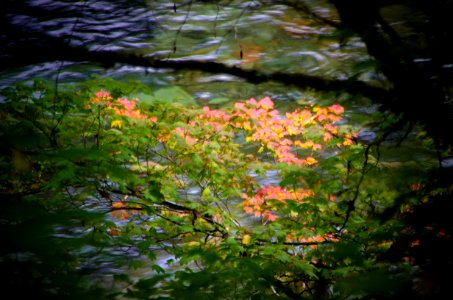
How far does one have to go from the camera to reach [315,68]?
11.1 meters

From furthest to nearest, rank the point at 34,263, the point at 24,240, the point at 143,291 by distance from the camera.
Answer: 1. the point at 143,291
2. the point at 34,263
3. the point at 24,240

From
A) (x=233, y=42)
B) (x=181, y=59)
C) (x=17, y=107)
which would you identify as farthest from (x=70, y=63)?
(x=17, y=107)

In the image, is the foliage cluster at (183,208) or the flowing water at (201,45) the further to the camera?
the flowing water at (201,45)

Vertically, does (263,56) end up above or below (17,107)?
below

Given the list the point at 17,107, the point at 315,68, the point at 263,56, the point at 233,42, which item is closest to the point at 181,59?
the point at 233,42

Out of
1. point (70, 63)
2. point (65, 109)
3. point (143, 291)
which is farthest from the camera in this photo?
point (70, 63)

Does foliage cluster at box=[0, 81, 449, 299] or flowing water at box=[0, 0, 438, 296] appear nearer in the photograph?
foliage cluster at box=[0, 81, 449, 299]

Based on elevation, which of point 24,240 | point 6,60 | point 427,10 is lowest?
point 6,60

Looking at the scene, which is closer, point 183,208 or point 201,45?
point 183,208

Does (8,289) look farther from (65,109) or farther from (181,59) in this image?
(181,59)

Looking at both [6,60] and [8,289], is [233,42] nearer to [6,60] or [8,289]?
[6,60]

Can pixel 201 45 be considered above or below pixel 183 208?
above

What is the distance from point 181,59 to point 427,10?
11186 millimetres

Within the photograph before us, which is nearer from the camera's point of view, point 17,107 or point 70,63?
point 17,107
